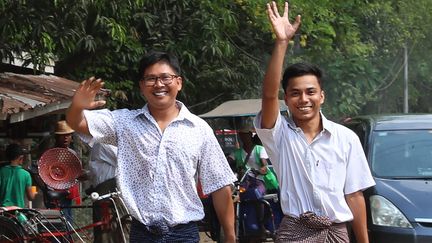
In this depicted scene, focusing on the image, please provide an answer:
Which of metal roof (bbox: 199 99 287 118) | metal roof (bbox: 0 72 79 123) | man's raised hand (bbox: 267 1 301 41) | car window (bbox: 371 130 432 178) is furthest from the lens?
metal roof (bbox: 199 99 287 118)

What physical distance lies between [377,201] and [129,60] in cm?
645

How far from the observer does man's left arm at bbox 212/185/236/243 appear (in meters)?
4.13

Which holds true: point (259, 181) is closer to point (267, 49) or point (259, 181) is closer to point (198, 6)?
point (198, 6)

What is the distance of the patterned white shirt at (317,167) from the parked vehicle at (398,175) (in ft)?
8.25

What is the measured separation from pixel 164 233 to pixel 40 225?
3.29 metres

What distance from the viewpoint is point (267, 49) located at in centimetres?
1647

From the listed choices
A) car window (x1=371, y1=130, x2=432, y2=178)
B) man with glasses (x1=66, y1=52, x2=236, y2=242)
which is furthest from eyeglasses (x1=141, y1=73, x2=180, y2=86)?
car window (x1=371, y1=130, x2=432, y2=178)

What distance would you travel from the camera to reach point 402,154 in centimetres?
757

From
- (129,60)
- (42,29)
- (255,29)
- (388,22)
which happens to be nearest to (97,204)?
(42,29)

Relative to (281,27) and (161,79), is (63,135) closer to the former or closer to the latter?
(161,79)

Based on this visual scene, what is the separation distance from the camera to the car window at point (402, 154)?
7.32 m

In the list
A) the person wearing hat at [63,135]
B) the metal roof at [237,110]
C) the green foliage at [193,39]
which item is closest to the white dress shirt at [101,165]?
the person wearing hat at [63,135]

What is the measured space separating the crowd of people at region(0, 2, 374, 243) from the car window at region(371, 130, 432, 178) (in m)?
3.20

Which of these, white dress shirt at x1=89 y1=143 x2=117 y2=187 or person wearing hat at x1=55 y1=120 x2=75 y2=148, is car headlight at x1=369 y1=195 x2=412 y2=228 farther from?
person wearing hat at x1=55 y1=120 x2=75 y2=148
